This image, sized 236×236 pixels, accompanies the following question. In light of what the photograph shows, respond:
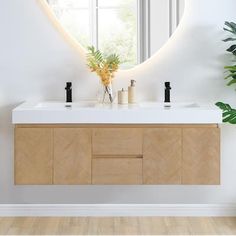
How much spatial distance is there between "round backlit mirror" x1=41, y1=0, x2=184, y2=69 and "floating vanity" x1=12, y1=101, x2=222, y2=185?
2.01ft

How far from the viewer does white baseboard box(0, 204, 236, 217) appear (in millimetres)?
4430

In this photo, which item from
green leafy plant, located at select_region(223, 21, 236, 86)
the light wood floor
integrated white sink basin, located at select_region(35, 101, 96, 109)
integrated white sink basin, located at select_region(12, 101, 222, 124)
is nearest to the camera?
integrated white sink basin, located at select_region(12, 101, 222, 124)

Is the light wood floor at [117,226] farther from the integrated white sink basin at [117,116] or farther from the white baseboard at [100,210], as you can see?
the integrated white sink basin at [117,116]

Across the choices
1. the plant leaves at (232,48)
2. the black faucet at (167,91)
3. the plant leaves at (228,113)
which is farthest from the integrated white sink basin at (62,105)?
the plant leaves at (232,48)

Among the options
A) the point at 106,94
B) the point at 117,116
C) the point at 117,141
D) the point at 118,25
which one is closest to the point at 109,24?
the point at 118,25

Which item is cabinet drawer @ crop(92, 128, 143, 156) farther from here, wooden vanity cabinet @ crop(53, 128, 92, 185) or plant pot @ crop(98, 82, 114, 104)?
plant pot @ crop(98, 82, 114, 104)

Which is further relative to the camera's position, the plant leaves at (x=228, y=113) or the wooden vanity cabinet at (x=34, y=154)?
the plant leaves at (x=228, y=113)

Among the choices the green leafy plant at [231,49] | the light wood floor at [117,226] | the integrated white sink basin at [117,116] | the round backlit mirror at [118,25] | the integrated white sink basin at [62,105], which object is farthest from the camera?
the round backlit mirror at [118,25]

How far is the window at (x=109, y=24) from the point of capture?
4.39 metres

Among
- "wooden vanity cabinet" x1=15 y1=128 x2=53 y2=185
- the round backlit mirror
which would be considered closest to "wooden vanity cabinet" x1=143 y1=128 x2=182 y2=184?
"wooden vanity cabinet" x1=15 y1=128 x2=53 y2=185

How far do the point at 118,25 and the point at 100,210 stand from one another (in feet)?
4.12

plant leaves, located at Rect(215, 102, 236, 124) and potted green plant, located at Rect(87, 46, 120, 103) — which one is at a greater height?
potted green plant, located at Rect(87, 46, 120, 103)

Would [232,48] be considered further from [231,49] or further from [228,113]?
[228,113]

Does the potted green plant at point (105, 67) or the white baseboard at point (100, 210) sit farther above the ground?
the potted green plant at point (105, 67)
